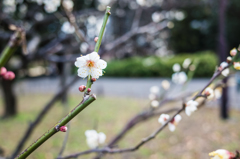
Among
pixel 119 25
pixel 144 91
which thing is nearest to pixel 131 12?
pixel 119 25

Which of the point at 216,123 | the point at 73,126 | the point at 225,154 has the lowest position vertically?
the point at 225,154

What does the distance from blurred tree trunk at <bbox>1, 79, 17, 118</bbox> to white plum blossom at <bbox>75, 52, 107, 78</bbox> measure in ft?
21.2

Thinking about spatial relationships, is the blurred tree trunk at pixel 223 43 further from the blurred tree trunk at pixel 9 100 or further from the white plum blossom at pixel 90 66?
the blurred tree trunk at pixel 9 100

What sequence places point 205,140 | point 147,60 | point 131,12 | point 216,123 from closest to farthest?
point 205,140, point 216,123, point 147,60, point 131,12

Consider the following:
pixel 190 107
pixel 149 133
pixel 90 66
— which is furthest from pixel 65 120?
pixel 149 133

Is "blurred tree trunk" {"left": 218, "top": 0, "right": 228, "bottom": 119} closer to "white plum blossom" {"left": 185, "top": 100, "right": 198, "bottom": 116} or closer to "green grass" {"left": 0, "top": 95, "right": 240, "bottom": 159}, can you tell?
"green grass" {"left": 0, "top": 95, "right": 240, "bottom": 159}

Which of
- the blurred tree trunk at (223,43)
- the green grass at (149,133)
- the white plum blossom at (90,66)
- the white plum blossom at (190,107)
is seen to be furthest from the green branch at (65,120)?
the blurred tree trunk at (223,43)

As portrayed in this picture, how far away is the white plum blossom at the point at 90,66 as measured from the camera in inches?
21.3

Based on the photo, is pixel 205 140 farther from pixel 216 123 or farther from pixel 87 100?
pixel 87 100

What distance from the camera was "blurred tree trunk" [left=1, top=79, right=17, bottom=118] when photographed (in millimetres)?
6059

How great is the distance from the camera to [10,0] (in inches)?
132

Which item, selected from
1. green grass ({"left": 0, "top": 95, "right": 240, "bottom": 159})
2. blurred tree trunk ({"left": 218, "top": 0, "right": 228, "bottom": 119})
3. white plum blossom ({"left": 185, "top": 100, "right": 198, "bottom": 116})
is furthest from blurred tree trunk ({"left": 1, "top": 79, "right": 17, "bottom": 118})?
white plum blossom ({"left": 185, "top": 100, "right": 198, "bottom": 116})

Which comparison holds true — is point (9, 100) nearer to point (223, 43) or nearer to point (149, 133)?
point (149, 133)

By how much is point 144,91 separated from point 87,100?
8.60 metres
